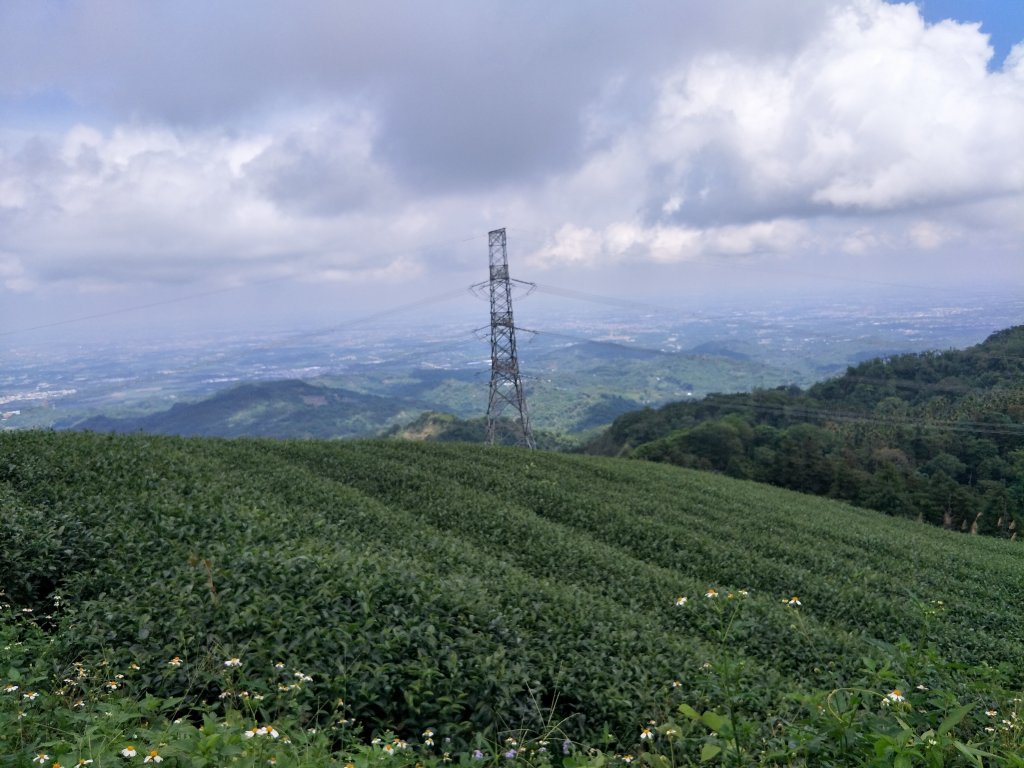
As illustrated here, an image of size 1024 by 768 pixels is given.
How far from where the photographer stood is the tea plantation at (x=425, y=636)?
11.4 ft

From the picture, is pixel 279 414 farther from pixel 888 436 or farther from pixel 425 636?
pixel 425 636

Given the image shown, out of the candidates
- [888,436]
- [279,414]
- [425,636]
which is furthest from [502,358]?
[279,414]

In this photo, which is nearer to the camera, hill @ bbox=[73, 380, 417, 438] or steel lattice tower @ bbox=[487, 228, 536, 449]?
steel lattice tower @ bbox=[487, 228, 536, 449]

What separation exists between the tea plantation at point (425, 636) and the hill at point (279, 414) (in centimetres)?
8649

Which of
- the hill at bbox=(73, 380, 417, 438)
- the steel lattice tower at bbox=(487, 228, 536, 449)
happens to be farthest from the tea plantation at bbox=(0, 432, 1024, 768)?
the hill at bbox=(73, 380, 417, 438)

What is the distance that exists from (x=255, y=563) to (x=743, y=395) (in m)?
66.8

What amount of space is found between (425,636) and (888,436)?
56092 millimetres

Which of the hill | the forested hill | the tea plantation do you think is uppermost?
the tea plantation

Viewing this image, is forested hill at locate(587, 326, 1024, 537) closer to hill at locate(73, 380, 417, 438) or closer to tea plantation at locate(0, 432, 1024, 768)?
tea plantation at locate(0, 432, 1024, 768)

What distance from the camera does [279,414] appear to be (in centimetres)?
10956

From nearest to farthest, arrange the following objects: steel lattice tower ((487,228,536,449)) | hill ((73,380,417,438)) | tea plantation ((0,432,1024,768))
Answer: tea plantation ((0,432,1024,768)), steel lattice tower ((487,228,536,449)), hill ((73,380,417,438))

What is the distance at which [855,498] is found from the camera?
35.0 m

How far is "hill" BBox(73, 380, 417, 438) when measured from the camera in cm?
9744

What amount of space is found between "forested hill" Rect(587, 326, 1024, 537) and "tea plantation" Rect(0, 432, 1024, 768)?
80.9ft
